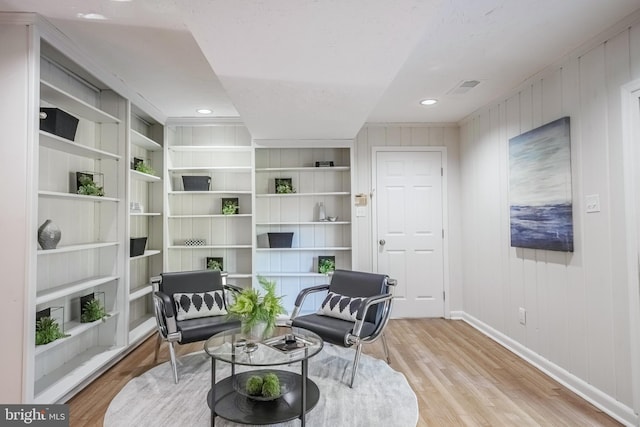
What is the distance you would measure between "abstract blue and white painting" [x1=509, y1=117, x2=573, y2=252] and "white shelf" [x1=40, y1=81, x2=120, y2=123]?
11.8 feet

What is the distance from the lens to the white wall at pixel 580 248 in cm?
229

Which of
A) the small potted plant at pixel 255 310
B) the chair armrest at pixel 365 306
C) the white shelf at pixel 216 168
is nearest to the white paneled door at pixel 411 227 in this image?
the chair armrest at pixel 365 306

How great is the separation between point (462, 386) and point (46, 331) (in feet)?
9.64

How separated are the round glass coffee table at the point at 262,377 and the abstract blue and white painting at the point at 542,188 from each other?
2.01 metres

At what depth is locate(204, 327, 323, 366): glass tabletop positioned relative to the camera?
2176 millimetres

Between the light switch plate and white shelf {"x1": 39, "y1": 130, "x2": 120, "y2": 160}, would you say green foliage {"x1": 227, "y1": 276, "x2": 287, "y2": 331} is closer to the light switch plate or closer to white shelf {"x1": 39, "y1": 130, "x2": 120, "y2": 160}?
white shelf {"x1": 39, "y1": 130, "x2": 120, "y2": 160}

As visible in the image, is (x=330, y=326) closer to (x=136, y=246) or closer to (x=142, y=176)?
(x=136, y=246)

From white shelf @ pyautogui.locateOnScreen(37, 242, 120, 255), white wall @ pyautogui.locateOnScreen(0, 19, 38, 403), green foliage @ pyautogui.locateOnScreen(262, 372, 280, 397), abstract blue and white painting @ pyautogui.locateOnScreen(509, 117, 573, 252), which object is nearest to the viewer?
white wall @ pyautogui.locateOnScreen(0, 19, 38, 403)

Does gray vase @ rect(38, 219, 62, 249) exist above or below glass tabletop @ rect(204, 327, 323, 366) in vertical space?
above

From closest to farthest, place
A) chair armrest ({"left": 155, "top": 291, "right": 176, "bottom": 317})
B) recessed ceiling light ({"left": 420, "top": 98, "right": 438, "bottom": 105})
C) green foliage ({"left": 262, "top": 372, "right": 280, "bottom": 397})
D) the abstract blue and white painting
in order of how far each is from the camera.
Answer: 1. green foliage ({"left": 262, "top": 372, "right": 280, "bottom": 397})
2. the abstract blue and white painting
3. chair armrest ({"left": 155, "top": 291, "right": 176, "bottom": 317})
4. recessed ceiling light ({"left": 420, "top": 98, "right": 438, "bottom": 105})

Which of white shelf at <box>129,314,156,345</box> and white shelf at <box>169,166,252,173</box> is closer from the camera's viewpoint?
white shelf at <box>129,314,156,345</box>

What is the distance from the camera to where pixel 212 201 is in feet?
14.9

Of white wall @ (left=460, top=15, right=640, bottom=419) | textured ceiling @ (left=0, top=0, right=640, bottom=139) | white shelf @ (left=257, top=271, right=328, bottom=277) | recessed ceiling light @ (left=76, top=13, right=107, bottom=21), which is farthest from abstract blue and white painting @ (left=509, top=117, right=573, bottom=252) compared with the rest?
recessed ceiling light @ (left=76, top=13, right=107, bottom=21)

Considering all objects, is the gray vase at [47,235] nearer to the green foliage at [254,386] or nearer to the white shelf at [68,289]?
the white shelf at [68,289]
